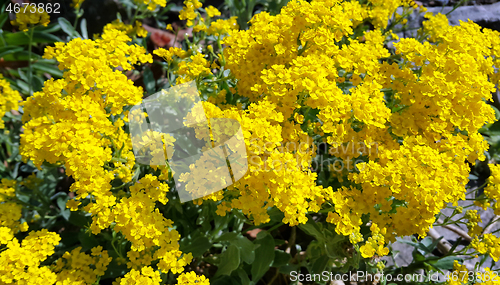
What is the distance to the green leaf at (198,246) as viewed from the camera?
2051mm

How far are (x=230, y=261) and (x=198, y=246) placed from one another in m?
0.20

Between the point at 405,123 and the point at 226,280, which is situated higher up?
the point at 405,123

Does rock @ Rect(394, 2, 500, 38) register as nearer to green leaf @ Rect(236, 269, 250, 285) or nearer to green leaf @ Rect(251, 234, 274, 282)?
green leaf @ Rect(251, 234, 274, 282)

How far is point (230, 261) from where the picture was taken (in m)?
2.01

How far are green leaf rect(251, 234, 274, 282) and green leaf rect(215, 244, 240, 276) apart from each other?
188 millimetres

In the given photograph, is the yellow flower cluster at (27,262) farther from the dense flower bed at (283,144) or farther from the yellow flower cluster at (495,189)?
the yellow flower cluster at (495,189)

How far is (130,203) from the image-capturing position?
62.5 inches

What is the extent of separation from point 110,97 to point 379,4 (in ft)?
6.25

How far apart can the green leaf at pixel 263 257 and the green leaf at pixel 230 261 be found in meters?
0.19

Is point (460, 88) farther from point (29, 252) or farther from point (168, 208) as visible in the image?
point (29, 252)

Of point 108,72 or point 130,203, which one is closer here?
point 130,203

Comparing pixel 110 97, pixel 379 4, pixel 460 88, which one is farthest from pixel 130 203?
pixel 379 4

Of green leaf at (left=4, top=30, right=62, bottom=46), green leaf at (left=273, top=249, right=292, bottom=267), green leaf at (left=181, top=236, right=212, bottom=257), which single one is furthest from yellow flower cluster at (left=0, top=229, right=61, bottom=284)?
green leaf at (left=4, top=30, right=62, bottom=46)

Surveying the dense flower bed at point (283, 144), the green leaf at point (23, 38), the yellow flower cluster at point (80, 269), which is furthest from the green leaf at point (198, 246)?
the green leaf at point (23, 38)
